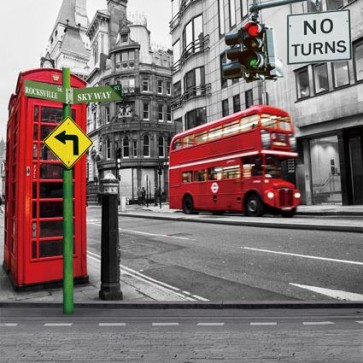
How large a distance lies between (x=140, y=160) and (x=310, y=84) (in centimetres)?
2824

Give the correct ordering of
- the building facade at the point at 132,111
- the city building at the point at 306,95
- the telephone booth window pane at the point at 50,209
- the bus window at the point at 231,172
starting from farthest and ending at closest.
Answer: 1. the building facade at the point at 132,111
2. the city building at the point at 306,95
3. the bus window at the point at 231,172
4. the telephone booth window pane at the point at 50,209

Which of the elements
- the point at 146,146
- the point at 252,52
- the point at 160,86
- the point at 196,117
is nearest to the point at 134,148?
the point at 146,146

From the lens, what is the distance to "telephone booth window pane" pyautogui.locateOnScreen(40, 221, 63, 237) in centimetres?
557

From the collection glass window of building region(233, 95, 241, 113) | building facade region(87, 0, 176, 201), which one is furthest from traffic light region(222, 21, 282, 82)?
building facade region(87, 0, 176, 201)

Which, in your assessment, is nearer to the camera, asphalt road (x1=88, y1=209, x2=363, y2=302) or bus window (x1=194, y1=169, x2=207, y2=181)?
asphalt road (x1=88, y1=209, x2=363, y2=302)

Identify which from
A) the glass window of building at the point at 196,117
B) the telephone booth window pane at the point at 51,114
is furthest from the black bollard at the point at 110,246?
the glass window of building at the point at 196,117

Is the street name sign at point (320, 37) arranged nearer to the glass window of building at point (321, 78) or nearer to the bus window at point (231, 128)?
the bus window at point (231, 128)

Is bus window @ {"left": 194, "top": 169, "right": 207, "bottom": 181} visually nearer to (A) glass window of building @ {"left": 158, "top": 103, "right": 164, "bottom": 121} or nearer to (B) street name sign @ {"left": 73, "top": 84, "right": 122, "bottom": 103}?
(B) street name sign @ {"left": 73, "top": 84, "right": 122, "bottom": 103}

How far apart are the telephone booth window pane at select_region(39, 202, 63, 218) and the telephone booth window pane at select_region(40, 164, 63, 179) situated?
40cm

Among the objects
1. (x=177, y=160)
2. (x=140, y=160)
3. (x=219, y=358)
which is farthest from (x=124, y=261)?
(x=140, y=160)

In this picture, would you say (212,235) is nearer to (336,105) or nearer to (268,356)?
(268,356)

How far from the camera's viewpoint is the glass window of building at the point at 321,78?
2119cm

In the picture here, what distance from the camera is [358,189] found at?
65.2ft

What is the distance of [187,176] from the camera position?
2136cm
